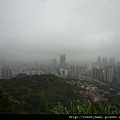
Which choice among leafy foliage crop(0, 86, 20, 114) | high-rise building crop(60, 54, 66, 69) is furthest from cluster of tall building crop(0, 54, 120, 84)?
leafy foliage crop(0, 86, 20, 114)

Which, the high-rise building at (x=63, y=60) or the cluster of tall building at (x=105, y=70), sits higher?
the high-rise building at (x=63, y=60)

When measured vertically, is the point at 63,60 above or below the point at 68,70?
above

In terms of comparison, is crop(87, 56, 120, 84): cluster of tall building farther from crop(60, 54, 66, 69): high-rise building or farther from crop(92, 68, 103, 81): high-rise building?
crop(60, 54, 66, 69): high-rise building

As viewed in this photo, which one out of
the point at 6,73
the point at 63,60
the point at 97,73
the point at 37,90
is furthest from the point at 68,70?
the point at 6,73

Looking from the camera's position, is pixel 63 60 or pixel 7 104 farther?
pixel 63 60

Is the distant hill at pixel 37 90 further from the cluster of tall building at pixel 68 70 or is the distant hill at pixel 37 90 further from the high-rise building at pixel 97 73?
the high-rise building at pixel 97 73

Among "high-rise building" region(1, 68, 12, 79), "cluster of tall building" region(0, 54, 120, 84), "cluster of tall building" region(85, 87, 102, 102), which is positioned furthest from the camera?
"high-rise building" region(1, 68, 12, 79)

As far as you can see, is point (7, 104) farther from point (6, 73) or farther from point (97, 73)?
point (97, 73)

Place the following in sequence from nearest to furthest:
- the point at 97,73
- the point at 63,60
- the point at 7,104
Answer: the point at 7,104 → the point at 63,60 → the point at 97,73

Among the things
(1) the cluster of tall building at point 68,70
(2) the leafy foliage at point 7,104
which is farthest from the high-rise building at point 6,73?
(2) the leafy foliage at point 7,104
